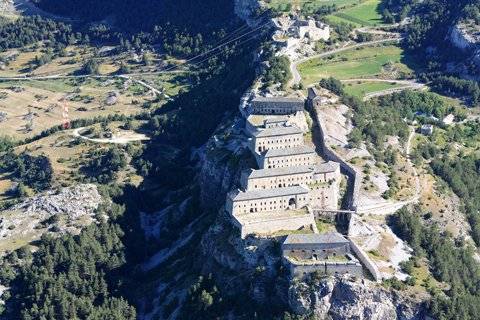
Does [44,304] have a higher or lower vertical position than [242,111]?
lower

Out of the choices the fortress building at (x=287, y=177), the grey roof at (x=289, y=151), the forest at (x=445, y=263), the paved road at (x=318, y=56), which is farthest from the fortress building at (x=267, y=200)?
the paved road at (x=318, y=56)

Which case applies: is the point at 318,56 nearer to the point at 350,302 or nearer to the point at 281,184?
the point at 281,184

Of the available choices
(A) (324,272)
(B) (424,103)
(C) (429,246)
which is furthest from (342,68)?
(A) (324,272)

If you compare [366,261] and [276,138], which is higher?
[276,138]

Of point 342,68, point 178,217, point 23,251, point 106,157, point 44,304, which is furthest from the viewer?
point 342,68

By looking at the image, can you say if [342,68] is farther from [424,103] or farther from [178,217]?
[178,217]

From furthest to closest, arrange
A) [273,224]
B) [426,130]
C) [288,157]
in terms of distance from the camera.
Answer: [426,130]
[288,157]
[273,224]

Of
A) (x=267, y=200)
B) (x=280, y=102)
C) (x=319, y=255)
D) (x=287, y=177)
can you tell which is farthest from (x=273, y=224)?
(x=280, y=102)
